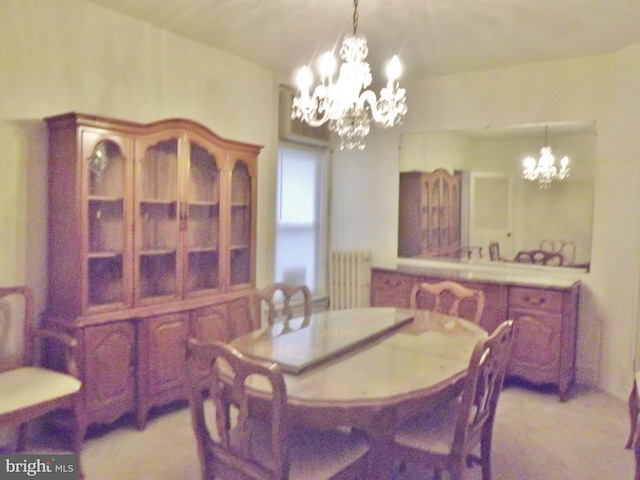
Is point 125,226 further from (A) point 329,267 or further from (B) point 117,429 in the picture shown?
(A) point 329,267

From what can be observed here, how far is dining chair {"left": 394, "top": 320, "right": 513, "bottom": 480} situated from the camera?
1.82 meters

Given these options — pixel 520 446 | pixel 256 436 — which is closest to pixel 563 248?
pixel 520 446

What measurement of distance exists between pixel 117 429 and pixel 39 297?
2.92 feet

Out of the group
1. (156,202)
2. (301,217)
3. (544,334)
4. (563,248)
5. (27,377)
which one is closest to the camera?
(27,377)

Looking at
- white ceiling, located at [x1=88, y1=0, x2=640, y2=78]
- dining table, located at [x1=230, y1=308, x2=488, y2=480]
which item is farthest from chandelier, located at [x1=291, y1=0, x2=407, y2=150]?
dining table, located at [x1=230, y1=308, x2=488, y2=480]

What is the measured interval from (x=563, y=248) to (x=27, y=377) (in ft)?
12.0

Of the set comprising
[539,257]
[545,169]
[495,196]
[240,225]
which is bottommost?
[539,257]

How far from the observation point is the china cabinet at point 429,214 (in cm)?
429

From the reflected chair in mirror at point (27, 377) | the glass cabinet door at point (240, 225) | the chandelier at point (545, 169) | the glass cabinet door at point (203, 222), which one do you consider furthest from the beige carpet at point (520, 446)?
the chandelier at point (545, 169)

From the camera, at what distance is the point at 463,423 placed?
185 cm

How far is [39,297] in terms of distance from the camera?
2812 millimetres

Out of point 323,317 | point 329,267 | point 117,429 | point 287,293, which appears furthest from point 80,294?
point 329,267

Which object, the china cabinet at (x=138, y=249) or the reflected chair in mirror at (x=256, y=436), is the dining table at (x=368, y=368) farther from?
the china cabinet at (x=138, y=249)

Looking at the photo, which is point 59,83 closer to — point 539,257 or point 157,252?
point 157,252
